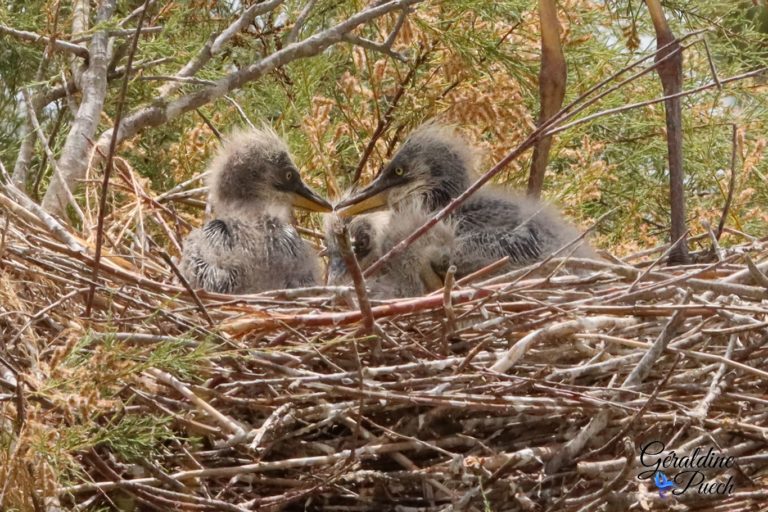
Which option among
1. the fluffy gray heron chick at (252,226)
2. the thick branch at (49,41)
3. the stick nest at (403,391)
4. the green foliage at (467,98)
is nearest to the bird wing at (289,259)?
the fluffy gray heron chick at (252,226)

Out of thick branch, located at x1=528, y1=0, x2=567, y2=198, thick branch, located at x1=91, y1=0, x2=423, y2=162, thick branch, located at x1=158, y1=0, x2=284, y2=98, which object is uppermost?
thick branch, located at x1=158, y1=0, x2=284, y2=98

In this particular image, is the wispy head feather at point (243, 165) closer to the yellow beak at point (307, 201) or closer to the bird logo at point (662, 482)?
the yellow beak at point (307, 201)

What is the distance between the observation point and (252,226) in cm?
372

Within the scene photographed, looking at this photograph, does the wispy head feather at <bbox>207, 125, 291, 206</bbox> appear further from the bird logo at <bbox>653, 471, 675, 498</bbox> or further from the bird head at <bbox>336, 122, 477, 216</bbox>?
the bird logo at <bbox>653, 471, 675, 498</bbox>

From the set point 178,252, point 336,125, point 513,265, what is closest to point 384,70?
point 336,125

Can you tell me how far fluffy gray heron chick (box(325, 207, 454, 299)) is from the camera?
355cm

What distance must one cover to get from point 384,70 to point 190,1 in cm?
72

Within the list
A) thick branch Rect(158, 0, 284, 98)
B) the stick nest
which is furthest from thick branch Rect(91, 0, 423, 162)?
the stick nest

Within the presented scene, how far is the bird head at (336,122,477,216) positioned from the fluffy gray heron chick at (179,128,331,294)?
138 millimetres

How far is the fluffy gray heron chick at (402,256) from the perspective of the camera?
140 inches

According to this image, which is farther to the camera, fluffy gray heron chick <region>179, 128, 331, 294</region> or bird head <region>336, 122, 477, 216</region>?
bird head <region>336, 122, 477, 216</region>

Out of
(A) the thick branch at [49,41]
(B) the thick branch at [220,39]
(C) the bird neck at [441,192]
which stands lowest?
(C) the bird neck at [441,192]

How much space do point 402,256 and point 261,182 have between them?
61cm
